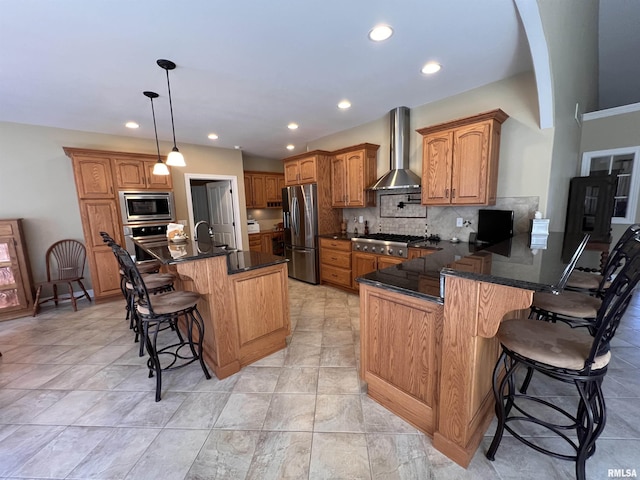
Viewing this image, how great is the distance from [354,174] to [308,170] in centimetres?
84

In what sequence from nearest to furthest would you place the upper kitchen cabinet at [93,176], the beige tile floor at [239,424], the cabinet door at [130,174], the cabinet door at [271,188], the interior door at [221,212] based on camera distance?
the beige tile floor at [239,424]
the upper kitchen cabinet at [93,176]
the cabinet door at [130,174]
the interior door at [221,212]
the cabinet door at [271,188]

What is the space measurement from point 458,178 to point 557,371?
2.24m

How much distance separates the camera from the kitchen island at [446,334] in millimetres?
1207

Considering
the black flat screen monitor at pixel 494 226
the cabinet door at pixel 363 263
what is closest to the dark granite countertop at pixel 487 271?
the black flat screen monitor at pixel 494 226

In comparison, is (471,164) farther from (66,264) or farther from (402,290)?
(66,264)

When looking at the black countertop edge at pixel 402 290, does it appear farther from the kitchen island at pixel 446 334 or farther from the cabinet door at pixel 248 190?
the cabinet door at pixel 248 190

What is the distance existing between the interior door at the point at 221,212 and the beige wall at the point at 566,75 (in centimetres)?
517

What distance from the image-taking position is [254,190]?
6.27 metres

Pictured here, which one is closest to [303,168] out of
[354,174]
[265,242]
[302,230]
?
[354,174]

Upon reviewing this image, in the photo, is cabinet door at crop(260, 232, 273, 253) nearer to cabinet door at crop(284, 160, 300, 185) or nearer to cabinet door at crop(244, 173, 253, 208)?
cabinet door at crop(244, 173, 253, 208)

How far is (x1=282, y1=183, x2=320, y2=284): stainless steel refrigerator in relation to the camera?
4434mm

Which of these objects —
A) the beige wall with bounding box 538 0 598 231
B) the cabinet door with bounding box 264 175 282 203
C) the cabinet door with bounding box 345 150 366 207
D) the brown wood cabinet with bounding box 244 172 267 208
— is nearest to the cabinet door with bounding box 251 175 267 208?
the brown wood cabinet with bounding box 244 172 267 208

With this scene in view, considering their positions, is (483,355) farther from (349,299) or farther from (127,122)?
(127,122)

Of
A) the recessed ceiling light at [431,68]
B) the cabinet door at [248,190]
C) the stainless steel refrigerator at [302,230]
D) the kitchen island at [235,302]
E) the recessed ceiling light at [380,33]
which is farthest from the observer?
the cabinet door at [248,190]
